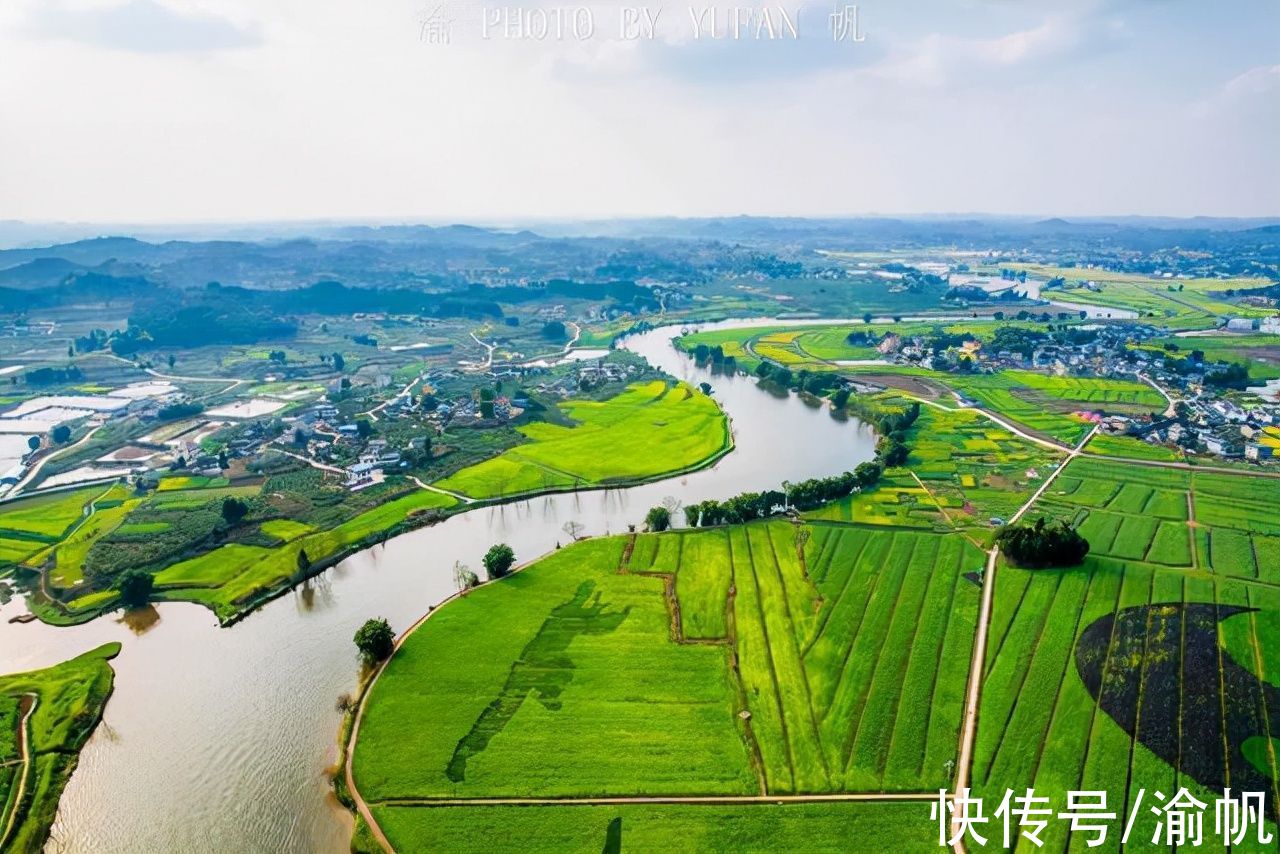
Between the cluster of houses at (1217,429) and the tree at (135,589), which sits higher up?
the cluster of houses at (1217,429)

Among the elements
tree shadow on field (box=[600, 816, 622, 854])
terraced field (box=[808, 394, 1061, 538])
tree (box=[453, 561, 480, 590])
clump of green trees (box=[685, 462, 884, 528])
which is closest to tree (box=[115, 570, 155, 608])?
tree (box=[453, 561, 480, 590])

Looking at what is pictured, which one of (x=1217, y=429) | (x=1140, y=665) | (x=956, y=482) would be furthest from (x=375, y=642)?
(x=1217, y=429)

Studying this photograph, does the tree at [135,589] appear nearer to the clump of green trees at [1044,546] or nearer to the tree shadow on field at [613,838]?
the tree shadow on field at [613,838]

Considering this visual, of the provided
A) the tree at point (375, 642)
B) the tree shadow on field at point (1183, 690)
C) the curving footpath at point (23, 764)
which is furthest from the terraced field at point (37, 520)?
the tree shadow on field at point (1183, 690)

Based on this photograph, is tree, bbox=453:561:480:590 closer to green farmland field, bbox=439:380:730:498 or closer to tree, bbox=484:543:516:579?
tree, bbox=484:543:516:579

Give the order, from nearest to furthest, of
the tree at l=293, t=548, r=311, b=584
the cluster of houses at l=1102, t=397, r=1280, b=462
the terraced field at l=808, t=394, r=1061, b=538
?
the tree at l=293, t=548, r=311, b=584
the terraced field at l=808, t=394, r=1061, b=538
the cluster of houses at l=1102, t=397, r=1280, b=462
